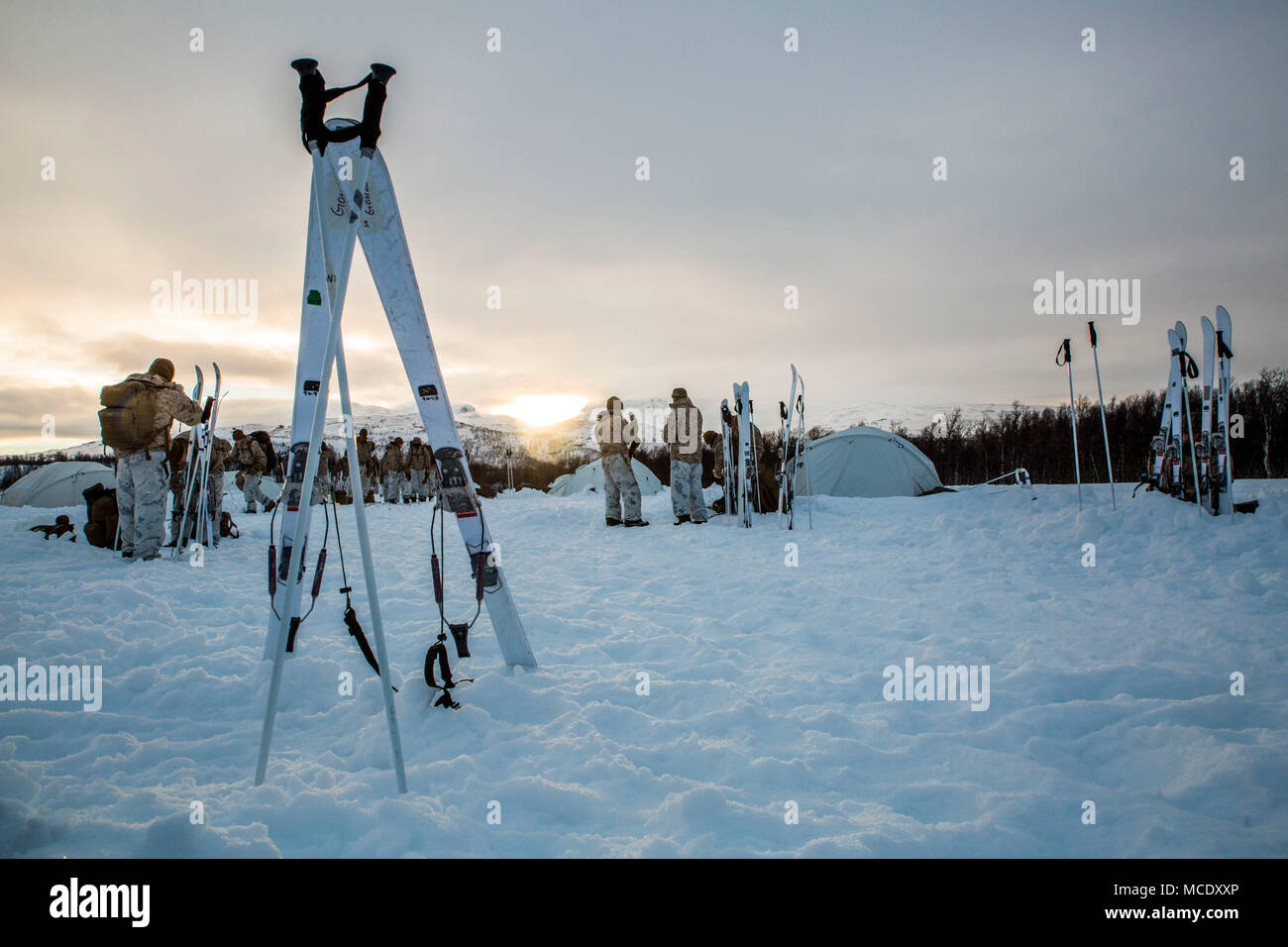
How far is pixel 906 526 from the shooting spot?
956cm

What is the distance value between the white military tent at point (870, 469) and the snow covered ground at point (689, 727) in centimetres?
955

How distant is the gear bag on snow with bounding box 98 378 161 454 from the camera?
6.64 meters

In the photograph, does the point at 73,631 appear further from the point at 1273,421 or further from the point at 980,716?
the point at 1273,421

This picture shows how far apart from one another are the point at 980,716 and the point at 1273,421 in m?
34.8

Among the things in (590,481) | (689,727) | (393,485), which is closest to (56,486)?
(393,485)

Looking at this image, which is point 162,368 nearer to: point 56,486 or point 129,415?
point 129,415

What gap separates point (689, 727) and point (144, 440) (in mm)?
7472

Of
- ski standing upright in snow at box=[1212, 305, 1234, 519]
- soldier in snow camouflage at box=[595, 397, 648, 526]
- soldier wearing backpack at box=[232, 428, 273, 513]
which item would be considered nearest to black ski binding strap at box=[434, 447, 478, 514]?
soldier in snow camouflage at box=[595, 397, 648, 526]

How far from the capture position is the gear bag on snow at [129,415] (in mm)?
6645

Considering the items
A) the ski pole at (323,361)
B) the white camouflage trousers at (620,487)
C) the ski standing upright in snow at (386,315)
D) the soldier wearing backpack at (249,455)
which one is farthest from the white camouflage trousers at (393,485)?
the ski pole at (323,361)

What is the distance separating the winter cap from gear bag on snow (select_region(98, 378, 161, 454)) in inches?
13.8

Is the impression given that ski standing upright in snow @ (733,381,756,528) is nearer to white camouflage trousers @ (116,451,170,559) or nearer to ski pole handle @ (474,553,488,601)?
ski pole handle @ (474,553,488,601)

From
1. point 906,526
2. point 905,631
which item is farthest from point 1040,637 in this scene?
point 906,526
